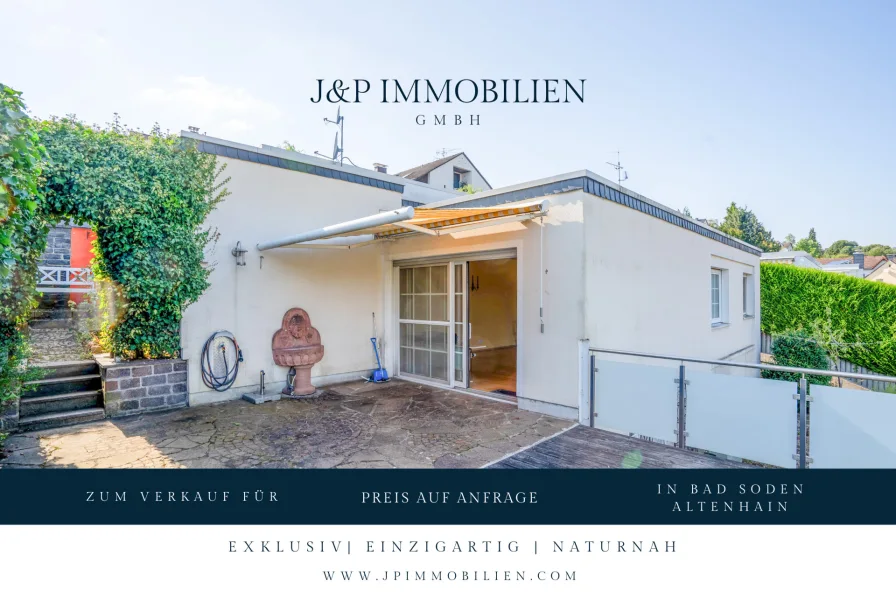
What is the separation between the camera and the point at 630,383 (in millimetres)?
6477

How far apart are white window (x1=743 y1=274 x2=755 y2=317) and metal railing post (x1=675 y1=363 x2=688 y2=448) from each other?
519 inches

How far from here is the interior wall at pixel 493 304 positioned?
15586mm

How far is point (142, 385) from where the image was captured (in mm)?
7516

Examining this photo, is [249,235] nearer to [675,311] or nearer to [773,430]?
[773,430]

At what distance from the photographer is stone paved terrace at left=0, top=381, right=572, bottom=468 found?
5387 mm

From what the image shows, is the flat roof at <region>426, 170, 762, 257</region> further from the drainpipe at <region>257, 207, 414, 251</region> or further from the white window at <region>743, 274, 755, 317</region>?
the white window at <region>743, 274, 755, 317</region>

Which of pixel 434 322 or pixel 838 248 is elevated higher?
pixel 838 248

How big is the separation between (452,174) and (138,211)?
2385 centimetres

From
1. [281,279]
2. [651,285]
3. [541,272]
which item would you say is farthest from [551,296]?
[281,279]

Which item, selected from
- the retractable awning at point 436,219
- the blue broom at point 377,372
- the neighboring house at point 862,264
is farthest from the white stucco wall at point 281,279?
the neighboring house at point 862,264

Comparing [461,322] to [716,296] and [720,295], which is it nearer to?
[716,296]

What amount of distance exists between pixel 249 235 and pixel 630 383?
25.5ft

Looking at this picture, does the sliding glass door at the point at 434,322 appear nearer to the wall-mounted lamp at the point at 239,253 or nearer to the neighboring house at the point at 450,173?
the wall-mounted lamp at the point at 239,253
